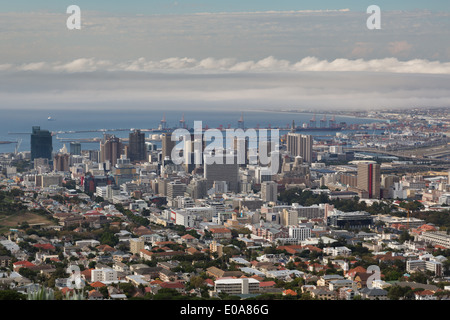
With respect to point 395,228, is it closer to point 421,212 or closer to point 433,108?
point 421,212

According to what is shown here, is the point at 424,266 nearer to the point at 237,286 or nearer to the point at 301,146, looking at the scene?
the point at 237,286

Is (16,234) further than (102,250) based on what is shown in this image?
Yes

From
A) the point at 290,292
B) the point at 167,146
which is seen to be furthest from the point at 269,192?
the point at 290,292

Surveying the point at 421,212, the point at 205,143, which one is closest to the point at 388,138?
the point at 205,143

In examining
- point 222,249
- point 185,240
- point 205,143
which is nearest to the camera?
point 222,249

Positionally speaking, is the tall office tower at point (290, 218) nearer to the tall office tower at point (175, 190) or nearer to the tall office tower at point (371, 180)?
the tall office tower at point (371, 180)
